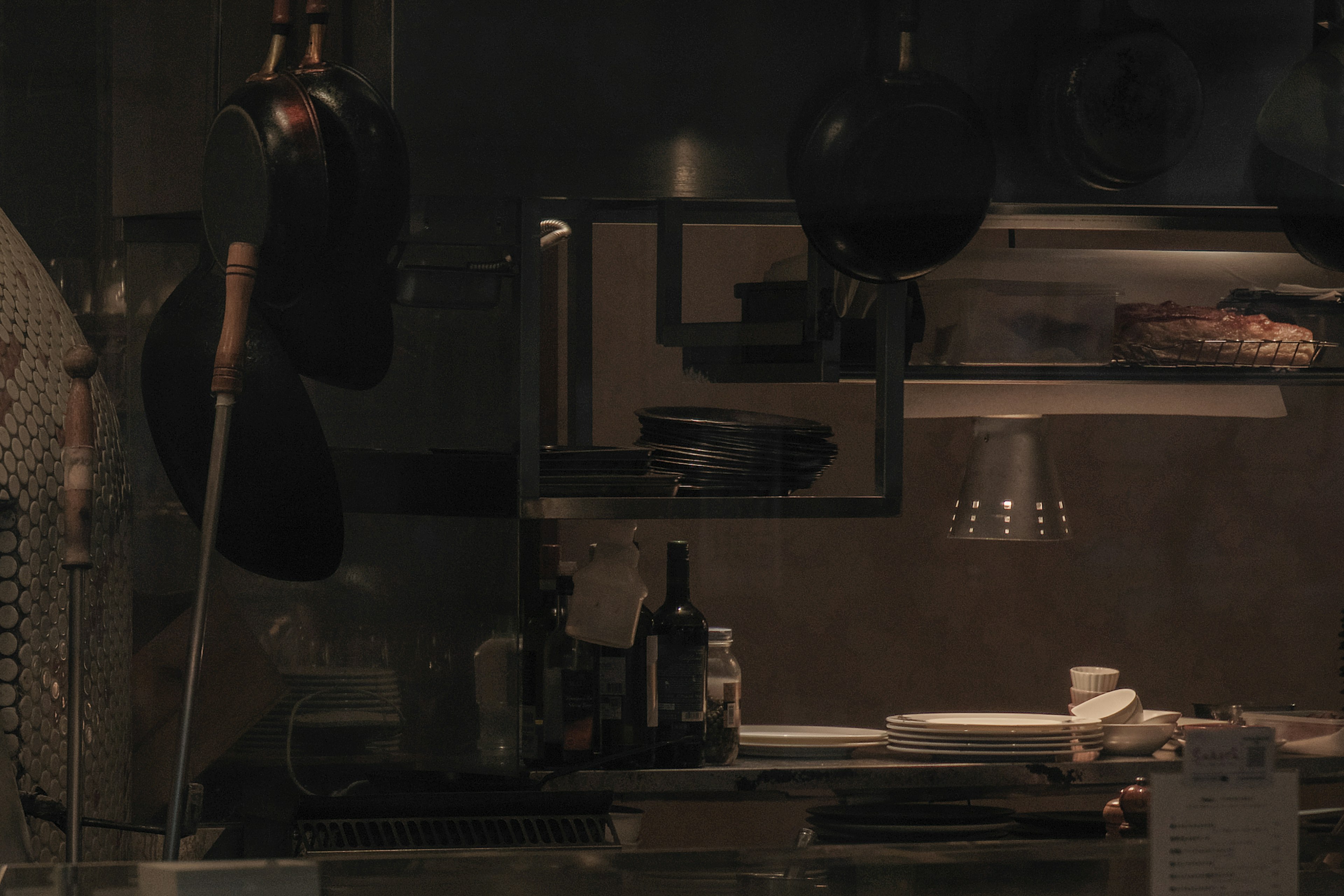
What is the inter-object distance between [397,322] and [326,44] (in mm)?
340

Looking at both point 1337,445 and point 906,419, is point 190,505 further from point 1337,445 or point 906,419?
point 1337,445

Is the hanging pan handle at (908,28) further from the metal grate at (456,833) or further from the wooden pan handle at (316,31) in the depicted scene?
the metal grate at (456,833)

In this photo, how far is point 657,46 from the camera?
1.28 metres

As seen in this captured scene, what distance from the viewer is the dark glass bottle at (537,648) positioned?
164cm

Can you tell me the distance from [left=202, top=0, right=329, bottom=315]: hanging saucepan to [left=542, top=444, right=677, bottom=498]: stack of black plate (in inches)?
18.6

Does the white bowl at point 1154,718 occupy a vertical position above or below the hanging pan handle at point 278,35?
below

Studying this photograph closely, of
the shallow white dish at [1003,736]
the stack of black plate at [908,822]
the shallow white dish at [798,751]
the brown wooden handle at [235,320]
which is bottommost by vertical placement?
the stack of black plate at [908,822]

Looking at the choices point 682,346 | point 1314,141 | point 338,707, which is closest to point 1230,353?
point 1314,141

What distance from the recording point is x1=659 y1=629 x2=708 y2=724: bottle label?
5.52 ft

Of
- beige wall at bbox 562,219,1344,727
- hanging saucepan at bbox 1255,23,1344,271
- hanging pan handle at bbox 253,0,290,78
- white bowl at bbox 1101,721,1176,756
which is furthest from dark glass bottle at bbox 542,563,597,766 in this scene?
hanging saucepan at bbox 1255,23,1344,271

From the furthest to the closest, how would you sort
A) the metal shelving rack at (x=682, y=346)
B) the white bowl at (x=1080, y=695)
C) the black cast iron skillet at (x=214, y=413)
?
the white bowl at (x=1080, y=695) → the metal shelving rack at (x=682, y=346) → the black cast iron skillet at (x=214, y=413)

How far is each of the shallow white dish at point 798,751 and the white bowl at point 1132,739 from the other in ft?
0.99

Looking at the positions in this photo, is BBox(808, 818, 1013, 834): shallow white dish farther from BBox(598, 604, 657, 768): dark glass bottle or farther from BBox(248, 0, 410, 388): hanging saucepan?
BBox(248, 0, 410, 388): hanging saucepan

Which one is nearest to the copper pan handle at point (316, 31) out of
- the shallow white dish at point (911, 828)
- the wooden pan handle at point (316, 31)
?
the wooden pan handle at point (316, 31)
